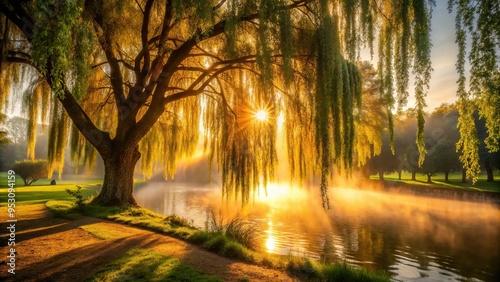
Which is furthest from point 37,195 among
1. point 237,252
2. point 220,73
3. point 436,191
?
point 436,191

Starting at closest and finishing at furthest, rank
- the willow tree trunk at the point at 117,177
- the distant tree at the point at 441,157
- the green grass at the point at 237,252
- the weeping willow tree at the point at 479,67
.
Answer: the weeping willow tree at the point at 479,67 < the green grass at the point at 237,252 < the willow tree trunk at the point at 117,177 < the distant tree at the point at 441,157

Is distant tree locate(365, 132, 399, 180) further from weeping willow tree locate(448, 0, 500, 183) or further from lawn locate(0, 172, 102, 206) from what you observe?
weeping willow tree locate(448, 0, 500, 183)

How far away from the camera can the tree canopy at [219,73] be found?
5.77m

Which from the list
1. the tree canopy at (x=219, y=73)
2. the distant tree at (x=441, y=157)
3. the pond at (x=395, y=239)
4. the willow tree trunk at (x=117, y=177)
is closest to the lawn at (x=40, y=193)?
the tree canopy at (x=219, y=73)

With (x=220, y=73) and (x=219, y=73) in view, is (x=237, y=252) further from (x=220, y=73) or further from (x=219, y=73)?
(x=220, y=73)

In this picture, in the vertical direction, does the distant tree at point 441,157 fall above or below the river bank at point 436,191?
above

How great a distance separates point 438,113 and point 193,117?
36.7 meters

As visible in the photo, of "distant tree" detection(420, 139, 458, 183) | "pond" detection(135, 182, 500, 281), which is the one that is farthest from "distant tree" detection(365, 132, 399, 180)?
"pond" detection(135, 182, 500, 281)

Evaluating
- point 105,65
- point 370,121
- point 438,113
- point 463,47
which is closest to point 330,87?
point 463,47

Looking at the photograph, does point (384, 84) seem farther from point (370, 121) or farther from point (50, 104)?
point (50, 104)

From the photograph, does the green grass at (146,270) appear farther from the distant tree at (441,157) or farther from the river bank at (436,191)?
the distant tree at (441,157)

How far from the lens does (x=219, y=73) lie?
31.7 ft

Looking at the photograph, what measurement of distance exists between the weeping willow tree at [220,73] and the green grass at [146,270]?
2.77m

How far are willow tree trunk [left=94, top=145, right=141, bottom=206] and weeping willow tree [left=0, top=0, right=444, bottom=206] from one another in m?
0.04
